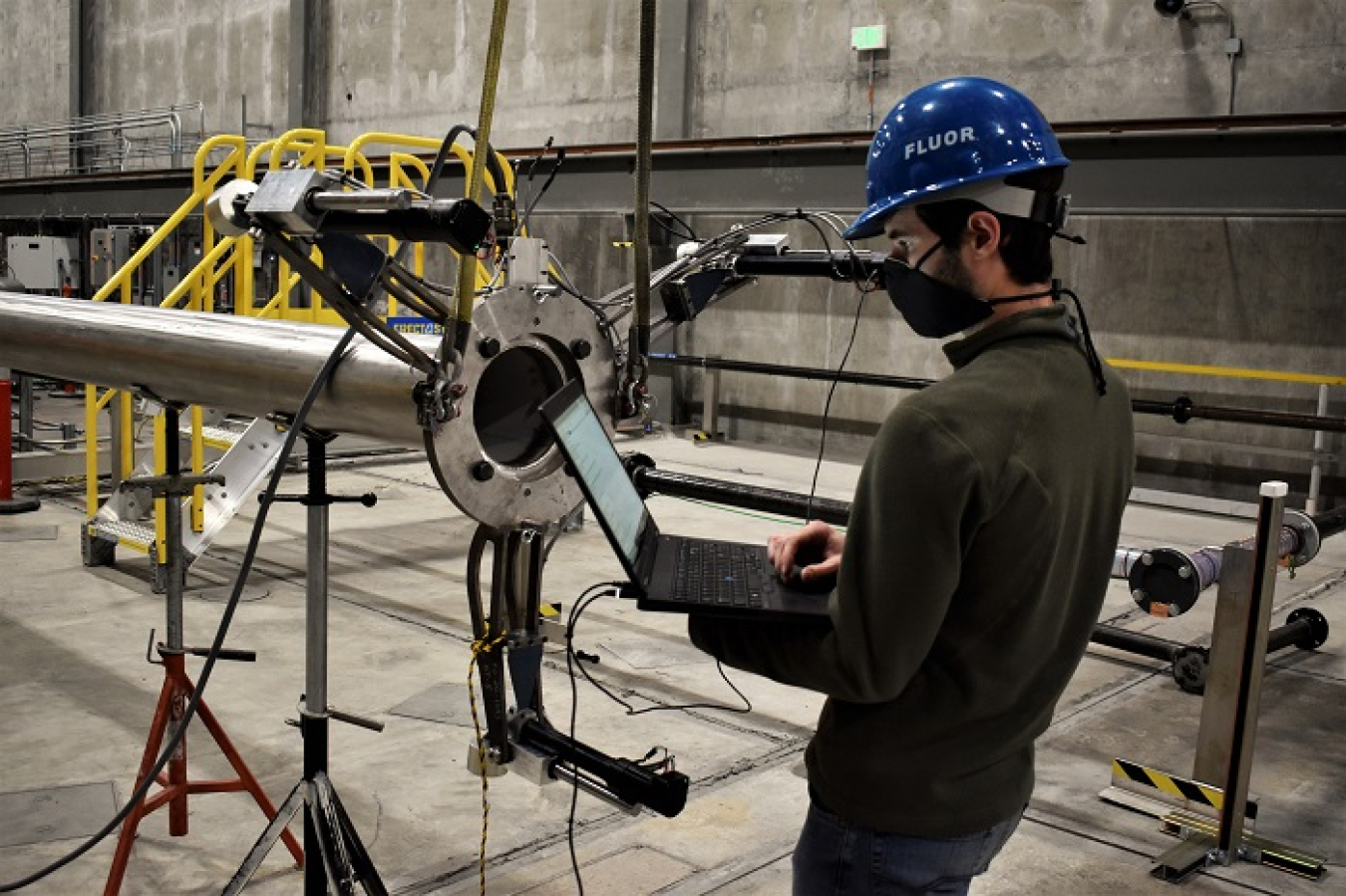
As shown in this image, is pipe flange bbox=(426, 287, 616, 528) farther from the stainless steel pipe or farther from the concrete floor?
the concrete floor

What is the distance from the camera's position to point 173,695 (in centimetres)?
321

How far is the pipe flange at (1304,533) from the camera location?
392cm

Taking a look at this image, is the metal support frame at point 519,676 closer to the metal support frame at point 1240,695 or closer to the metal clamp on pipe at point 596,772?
the metal clamp on pipe at point 596,772

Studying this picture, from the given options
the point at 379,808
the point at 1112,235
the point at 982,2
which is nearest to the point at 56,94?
the point at 982,2

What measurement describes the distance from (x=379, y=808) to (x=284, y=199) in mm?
2210

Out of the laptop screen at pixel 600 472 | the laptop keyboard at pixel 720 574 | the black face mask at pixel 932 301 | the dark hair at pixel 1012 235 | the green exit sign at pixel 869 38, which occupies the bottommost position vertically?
the laptop keyboard at pixel 720 574

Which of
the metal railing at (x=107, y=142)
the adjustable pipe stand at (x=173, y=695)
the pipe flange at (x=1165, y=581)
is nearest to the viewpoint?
the adjustable pipe stand at (x=173, y=695)

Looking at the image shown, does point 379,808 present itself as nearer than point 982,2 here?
Yes

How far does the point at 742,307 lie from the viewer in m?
12.2

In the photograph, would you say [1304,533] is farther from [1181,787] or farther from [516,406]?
[516,406]

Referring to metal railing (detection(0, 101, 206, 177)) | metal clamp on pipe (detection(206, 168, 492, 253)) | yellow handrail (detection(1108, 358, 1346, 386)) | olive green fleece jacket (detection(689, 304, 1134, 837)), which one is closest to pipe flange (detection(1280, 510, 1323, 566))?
olive green fleece jacket (detection(689, 304, 1134, 837))

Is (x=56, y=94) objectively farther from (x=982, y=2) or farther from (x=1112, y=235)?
(x=1112, y=235)

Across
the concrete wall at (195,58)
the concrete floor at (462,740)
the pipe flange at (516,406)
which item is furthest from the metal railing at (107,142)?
the pipe flange at (516,406)

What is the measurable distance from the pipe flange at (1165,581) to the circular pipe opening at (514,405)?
1847 mm
